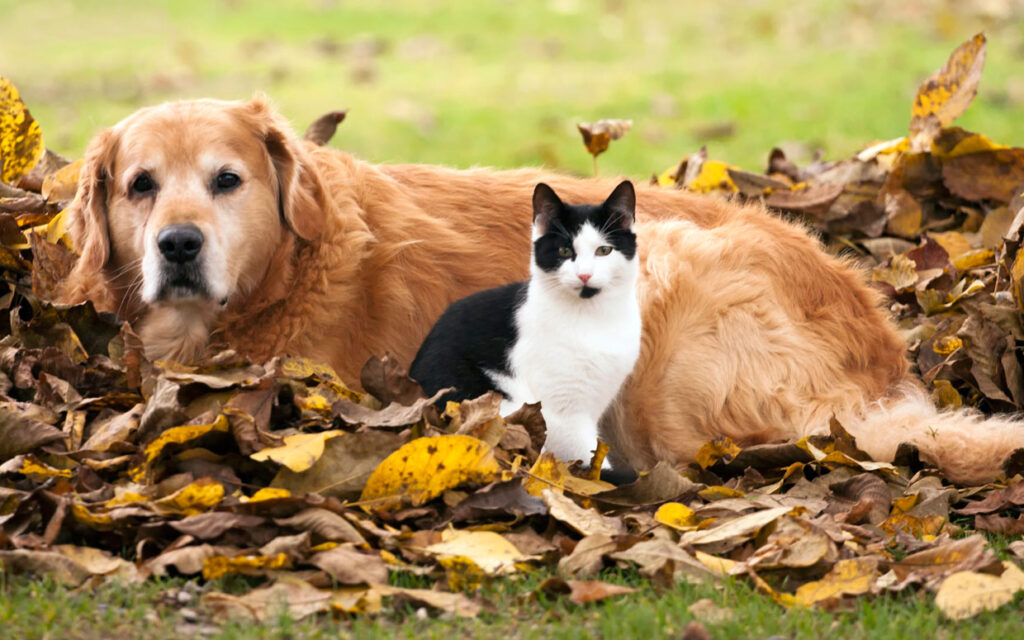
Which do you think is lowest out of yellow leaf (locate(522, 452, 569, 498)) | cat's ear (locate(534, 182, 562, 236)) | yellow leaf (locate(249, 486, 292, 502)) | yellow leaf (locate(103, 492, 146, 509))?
yellow leaf (locate(522, 452, 569, 498))

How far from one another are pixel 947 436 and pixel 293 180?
235cm

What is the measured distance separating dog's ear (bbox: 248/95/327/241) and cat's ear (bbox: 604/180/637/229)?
1.07 m

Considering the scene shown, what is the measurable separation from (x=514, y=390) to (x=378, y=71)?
34.9 feet

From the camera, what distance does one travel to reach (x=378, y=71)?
45.2ft

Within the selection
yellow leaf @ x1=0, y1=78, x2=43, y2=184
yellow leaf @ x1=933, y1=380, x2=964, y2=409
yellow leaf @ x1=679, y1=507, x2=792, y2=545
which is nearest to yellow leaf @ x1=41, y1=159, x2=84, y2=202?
yellow leaf @ x1=0, y1=78, x2=43, y2=184

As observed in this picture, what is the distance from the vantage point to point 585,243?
12.0 feet

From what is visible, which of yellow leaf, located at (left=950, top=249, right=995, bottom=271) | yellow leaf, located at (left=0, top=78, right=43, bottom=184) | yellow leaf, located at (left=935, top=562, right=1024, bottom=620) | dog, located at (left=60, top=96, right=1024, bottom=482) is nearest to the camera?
yellow leaf, located at (left=935, top=562, right=1024, bottom=620)

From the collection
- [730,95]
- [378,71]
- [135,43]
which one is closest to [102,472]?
[730,95]

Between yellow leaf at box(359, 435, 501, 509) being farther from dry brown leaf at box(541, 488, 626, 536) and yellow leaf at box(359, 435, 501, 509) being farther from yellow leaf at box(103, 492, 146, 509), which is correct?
yellow leaf at box(103, 492, 146, 509)

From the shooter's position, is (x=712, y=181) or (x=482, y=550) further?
(x=712, y=181)

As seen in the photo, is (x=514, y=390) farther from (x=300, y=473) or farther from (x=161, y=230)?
(x=161, y=230)

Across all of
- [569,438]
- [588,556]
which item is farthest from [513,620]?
[569,438]

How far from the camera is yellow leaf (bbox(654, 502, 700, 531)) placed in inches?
124

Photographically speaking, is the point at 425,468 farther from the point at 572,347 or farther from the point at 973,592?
the point at 973,592
